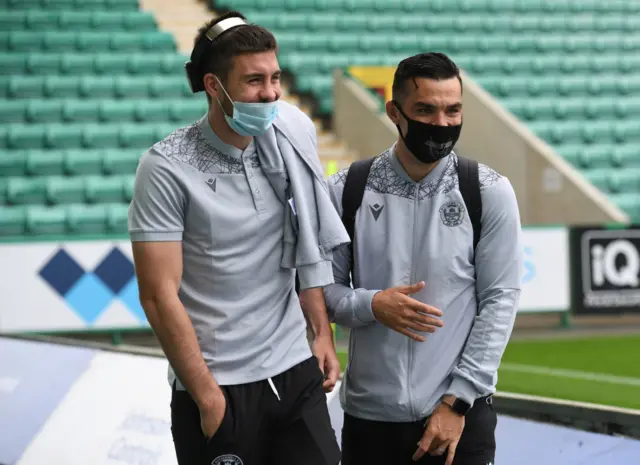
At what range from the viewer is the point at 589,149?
13.9m

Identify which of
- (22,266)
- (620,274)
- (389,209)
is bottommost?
(620,274)

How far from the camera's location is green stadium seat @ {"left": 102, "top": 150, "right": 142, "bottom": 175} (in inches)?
472

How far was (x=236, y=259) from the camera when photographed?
2631mm

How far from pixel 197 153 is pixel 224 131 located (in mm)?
90

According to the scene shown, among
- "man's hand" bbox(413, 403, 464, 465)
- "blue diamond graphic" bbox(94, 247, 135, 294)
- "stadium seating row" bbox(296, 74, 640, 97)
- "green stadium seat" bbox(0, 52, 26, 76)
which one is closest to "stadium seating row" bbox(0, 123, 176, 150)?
"green stadium seat" bbox(0, 52, 26, 76)

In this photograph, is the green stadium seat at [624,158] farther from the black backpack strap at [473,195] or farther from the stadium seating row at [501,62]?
the black backpack strap at [473,195]

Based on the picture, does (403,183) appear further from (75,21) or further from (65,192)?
(75,21)

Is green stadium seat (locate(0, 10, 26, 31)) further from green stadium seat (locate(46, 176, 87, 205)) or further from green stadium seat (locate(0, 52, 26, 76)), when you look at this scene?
green stadium seat (locate(46, 176, 87, 205))

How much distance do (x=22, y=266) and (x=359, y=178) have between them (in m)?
7.37

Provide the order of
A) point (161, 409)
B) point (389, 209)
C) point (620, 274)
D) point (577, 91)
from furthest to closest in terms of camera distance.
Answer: point (577, 91) → point (620, 274) → point (161, 409) → point (389, 209)

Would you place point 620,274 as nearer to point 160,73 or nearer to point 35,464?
point 160,73

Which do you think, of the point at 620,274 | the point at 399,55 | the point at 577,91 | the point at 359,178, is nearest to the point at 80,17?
the point at 399,55

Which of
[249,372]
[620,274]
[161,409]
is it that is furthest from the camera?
[620,274]

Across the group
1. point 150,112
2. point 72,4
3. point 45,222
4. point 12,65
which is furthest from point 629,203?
point 72,4
